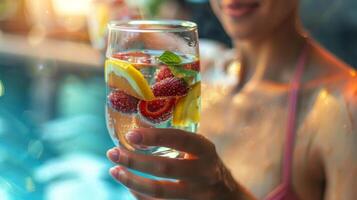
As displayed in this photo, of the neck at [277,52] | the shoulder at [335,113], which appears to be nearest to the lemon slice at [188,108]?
the shoulder at [335,113]

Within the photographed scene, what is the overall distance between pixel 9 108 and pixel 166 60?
86cm

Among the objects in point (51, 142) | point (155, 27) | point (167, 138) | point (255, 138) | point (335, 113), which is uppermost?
point (155, 27)

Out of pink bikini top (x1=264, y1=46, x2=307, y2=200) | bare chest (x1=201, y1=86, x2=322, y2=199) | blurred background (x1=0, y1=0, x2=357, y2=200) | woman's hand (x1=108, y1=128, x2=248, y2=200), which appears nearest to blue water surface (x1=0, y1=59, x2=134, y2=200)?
blurred background (x1=0, y1=0, x2=357, y2=200)

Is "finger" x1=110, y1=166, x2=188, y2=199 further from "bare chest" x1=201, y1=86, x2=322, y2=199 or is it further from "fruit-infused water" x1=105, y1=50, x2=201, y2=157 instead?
"bare chest" x1=201, y1=86, x2=322, y2=199

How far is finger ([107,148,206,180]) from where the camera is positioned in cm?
74

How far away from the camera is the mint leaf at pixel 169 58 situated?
732 mm

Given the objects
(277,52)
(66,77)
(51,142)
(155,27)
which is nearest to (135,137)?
(155,27)

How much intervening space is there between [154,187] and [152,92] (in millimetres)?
146

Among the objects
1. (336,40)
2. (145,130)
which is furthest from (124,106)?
(336,40)

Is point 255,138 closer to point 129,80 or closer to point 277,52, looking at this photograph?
point 277,52

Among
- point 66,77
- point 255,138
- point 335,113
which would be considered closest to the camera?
point 335,113

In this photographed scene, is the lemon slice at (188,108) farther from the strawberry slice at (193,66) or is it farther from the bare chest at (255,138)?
the bare chest at (255,138)

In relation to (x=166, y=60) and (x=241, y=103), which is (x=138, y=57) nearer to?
(x=166, y=60)

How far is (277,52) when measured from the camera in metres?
1.29
